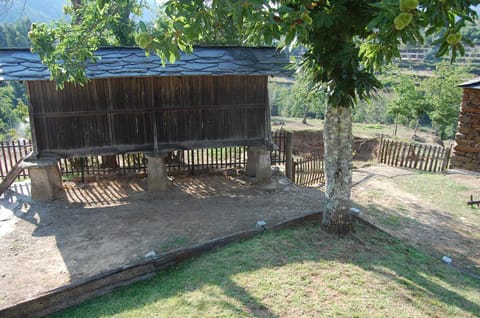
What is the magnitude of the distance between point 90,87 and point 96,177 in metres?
2.92

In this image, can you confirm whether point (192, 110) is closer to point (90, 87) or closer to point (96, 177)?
point (90, 87)

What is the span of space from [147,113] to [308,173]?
5841mm

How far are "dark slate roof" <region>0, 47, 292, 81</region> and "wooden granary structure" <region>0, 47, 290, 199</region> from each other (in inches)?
0.8

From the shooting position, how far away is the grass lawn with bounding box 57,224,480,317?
164 inches

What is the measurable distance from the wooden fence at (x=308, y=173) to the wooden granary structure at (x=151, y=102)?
7.80ft

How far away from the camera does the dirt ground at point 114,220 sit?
581 cm

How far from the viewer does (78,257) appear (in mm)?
6133

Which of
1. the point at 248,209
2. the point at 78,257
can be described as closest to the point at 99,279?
the point at 78,257

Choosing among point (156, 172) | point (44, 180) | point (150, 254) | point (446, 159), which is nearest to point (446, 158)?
point (446, 159)

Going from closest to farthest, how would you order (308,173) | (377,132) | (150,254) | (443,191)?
1. (150,254)
2. (443,191)
3. (308,173)
4. (377,132)

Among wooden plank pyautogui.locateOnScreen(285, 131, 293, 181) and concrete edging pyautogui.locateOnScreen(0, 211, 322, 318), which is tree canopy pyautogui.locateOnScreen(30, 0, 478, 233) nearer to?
concrete edging pyautogui.locateOnScreen(0, 211, 322, 318)

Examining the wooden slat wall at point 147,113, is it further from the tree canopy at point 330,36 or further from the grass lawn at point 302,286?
the grass lawn at point 302,286

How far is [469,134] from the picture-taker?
40.4 feet

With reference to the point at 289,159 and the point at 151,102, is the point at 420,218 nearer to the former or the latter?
the point at 289,159
